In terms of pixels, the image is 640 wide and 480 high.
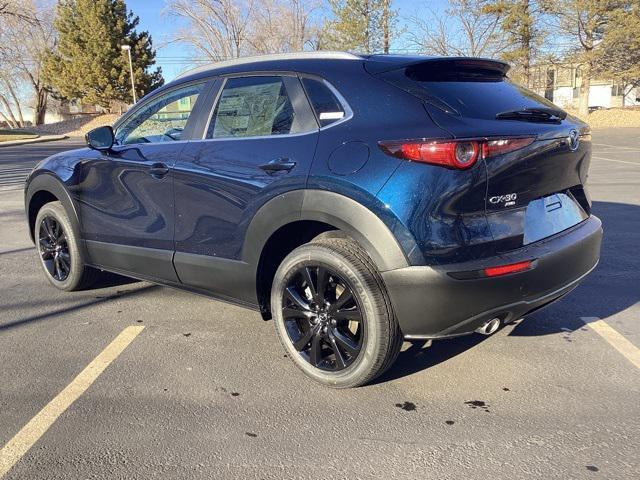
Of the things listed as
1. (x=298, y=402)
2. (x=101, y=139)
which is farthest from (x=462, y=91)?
(x=101, y=139)

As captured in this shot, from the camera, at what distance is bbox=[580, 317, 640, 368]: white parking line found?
3.30 metres

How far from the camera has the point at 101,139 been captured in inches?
158

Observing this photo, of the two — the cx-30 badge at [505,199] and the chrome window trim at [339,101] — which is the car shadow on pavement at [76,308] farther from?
the cx-30 badge at [505,199]

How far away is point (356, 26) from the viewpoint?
1243 inches

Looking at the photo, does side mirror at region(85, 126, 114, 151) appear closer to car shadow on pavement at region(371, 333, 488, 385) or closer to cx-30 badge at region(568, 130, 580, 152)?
car shadow on pavement at region(371, 333, 488, 385)

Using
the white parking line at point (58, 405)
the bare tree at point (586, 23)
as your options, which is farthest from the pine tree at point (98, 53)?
the white parking line at point (58, 405)

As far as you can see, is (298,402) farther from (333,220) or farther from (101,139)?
(101,139)

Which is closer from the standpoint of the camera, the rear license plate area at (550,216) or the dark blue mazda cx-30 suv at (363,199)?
the dark blue mazda cx-30 suv at (363,199)

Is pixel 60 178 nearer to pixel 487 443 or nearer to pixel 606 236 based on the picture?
pixel 487 443

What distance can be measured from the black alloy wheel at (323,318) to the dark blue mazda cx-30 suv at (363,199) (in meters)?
0.01

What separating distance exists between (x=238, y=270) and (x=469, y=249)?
1396 mm

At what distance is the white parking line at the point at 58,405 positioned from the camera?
8.14 ft

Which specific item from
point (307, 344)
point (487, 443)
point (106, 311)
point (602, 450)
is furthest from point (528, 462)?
point (106, 311)

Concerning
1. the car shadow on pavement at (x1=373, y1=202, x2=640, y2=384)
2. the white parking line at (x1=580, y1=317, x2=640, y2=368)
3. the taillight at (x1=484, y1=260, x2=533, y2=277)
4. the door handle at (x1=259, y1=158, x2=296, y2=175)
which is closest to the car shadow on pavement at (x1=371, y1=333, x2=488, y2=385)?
the car shadow on pavement at (x1=373, y1=202, x2=640, y2=384)
